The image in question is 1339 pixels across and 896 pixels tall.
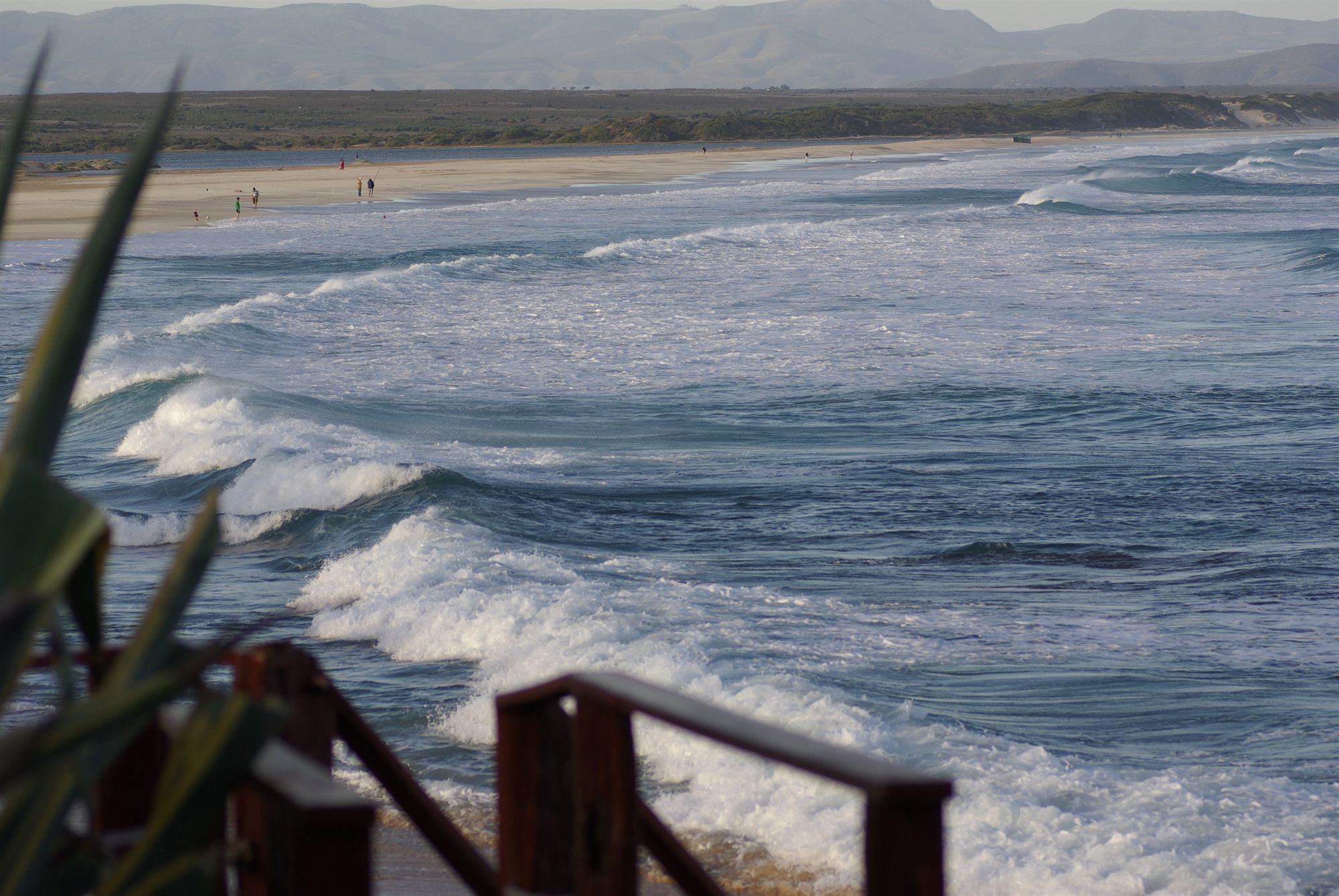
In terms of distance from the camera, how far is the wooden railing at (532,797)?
156cm

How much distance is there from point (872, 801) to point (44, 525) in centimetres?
89

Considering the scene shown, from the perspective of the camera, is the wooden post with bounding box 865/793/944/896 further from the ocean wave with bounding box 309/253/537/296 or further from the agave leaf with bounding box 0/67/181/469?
the ocean wave with bounding box 309/253/537/296

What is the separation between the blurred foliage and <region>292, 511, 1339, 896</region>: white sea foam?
4082mm

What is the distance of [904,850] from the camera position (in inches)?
61.1

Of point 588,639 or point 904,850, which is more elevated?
point 904,850

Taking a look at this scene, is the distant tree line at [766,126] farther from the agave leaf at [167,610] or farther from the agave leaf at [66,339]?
the agave leaf at [167,610]

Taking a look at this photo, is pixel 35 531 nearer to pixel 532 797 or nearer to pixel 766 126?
pixel 532 797

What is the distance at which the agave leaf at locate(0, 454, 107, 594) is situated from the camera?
134cm

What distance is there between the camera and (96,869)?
161cm

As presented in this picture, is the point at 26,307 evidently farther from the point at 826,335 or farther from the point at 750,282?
the point at 826,335

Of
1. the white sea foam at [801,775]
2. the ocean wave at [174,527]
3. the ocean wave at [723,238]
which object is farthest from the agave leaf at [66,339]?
the ocean wave at [723,238]

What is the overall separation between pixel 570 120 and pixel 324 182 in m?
67.5

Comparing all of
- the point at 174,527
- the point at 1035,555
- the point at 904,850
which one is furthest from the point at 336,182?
the point at 904,850

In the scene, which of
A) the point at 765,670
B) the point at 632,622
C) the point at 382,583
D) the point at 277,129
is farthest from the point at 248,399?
the point at 277,129
